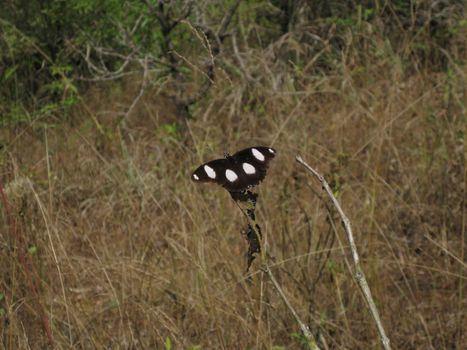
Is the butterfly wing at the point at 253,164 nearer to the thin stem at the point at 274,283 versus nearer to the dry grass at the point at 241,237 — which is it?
the thin stem at the point at 274,283

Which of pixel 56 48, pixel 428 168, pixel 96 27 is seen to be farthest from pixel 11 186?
pixel 56 48

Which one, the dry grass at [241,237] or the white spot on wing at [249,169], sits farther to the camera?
the dry grass at [241,237]

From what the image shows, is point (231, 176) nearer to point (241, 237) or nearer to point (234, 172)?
point (234, 172)

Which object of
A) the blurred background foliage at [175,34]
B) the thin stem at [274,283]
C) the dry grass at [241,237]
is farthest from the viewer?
the blurred background foliage at [175,34]

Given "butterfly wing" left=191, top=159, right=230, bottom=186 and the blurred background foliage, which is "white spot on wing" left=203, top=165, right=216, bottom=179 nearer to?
"butterfly wing" left=191, top=159, right=230, bottom=186

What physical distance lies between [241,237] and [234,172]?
1.62 metres

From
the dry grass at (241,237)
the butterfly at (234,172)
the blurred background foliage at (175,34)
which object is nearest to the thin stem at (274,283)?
the butterfly at (234,172)

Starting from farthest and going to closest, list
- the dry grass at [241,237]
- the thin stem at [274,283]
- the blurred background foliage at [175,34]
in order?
the blurred background foliage at [175,34], the dry grass at [241,237], the thin stem at [274,283]

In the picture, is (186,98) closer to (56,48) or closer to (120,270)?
(56,48)

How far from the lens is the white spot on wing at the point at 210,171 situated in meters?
0.74

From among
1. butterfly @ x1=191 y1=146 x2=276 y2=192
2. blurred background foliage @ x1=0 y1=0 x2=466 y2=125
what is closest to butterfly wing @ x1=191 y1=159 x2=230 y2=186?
butterfly @ x1=191 y1=146 x2=276 y2=192

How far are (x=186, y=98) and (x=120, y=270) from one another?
6.82 feet

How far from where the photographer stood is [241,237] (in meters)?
2.36

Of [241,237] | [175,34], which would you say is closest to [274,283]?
[241,237]
